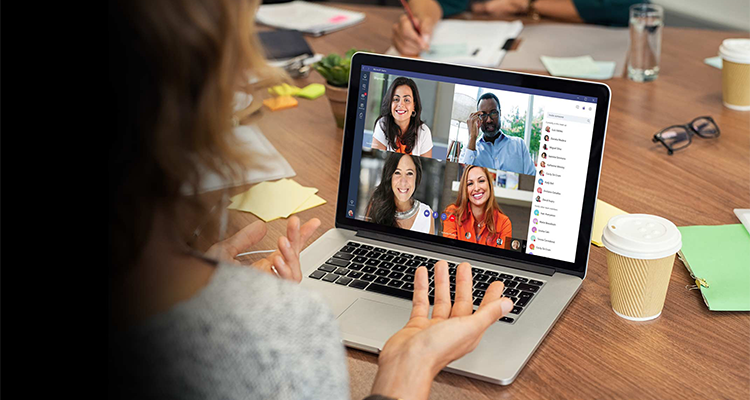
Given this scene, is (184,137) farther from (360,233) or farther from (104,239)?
(360,233)

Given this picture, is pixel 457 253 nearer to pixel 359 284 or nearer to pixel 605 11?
pixel 359 284

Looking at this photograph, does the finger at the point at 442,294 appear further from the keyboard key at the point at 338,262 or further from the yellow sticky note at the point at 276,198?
the yellow sticky note at the point at 276,198

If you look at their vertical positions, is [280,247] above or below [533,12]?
below

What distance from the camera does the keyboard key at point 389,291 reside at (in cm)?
93

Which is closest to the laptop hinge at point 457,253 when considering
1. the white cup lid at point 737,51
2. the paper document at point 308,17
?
the white cup lid at point 737,51

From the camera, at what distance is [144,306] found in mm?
542

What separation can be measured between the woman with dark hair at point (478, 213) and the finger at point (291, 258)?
0.24m

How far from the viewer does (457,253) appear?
3.34 feet

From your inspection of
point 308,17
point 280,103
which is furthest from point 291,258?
point 308,17

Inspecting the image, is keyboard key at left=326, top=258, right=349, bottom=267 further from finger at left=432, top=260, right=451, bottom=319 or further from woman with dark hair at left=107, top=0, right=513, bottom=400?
woman with dark hair at left=107, top=0, right=513, bottom=400

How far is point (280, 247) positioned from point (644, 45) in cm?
123

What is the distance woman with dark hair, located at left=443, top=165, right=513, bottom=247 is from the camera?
98 centimetres

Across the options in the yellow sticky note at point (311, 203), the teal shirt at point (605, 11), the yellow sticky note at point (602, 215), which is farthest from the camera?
the teal shirt at point (605, 11)

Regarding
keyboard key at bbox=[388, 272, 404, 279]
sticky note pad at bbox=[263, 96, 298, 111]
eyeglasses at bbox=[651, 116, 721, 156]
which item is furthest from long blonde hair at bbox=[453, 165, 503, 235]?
sticky note pad at bbox=[263, 96, 298, 111]
